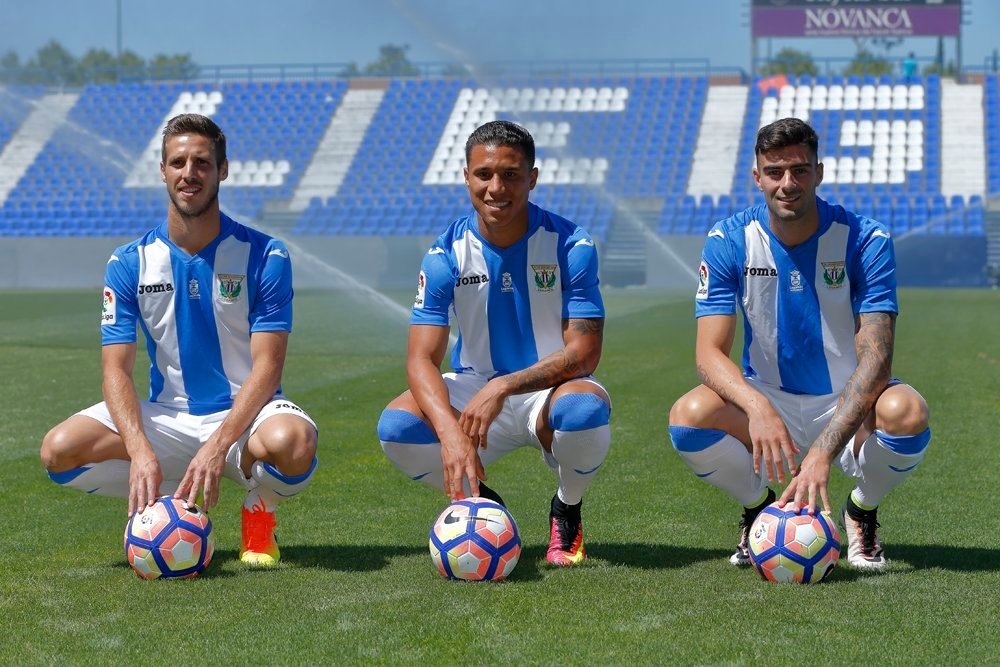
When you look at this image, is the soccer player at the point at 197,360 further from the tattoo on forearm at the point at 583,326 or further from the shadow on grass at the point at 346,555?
the tattoo on forearm at the point at 583,326

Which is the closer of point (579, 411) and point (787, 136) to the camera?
point (787, 136)

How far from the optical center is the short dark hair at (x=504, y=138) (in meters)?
4.54

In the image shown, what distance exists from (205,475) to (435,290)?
41.3 inches

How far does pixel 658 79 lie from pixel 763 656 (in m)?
34.5

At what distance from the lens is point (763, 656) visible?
11.1 feet

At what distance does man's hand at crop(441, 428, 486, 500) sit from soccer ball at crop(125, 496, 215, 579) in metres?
0.82

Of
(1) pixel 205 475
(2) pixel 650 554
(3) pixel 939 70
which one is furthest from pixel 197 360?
(3) pixel 939 70

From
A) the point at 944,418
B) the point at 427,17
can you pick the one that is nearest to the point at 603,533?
the point at 944,418

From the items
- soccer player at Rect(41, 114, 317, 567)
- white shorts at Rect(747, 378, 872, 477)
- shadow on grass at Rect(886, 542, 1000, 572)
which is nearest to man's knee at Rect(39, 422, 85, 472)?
soccer player at Rect(41, 114, 317, 567)

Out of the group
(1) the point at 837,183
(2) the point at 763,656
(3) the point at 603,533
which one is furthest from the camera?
(1) the point at 837,183

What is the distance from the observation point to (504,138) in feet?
14.9

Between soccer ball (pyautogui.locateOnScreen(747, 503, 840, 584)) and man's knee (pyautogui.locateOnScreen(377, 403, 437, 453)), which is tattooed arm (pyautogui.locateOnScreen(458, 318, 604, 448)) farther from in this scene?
soccer ball (pyautogui.locateOnScreen(747, 503, 840, 584))

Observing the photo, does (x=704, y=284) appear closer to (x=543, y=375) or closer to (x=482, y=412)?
(x=543, y=375)

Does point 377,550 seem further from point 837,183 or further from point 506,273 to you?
point 837,183
